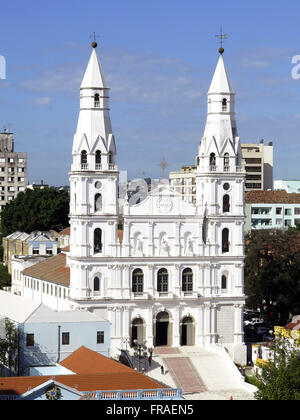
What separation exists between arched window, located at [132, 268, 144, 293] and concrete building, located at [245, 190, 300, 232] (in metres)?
63.1

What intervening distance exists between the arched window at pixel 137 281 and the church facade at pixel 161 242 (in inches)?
2.9

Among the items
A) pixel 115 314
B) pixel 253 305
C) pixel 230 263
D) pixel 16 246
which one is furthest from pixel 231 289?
pixel 16 246

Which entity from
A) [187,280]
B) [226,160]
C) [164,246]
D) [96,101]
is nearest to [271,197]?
[226,160]

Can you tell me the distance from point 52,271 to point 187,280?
53.3 feet

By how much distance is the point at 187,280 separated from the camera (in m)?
84.5

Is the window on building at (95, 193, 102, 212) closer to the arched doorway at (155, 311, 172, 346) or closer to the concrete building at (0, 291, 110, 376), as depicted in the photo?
the arched doorway at (155, 311, 172, 346)

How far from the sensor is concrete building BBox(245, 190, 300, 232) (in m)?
146

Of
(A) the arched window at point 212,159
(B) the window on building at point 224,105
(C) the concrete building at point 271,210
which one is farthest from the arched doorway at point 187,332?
(C) the concrete building at point 271,210

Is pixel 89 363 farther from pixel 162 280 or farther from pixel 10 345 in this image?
pixel 162 280

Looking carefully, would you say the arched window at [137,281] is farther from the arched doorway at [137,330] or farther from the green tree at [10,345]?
the green tree at [10,345]

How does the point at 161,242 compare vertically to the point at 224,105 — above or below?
below

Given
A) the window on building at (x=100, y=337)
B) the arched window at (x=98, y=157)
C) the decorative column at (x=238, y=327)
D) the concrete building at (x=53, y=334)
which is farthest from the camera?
the decorative column at (x=238, y=327)

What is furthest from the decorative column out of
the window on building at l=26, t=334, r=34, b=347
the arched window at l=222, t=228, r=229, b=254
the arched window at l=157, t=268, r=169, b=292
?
the window on building at l=26, t=334, r=34, b=347

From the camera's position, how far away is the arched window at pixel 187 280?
3324 inches
